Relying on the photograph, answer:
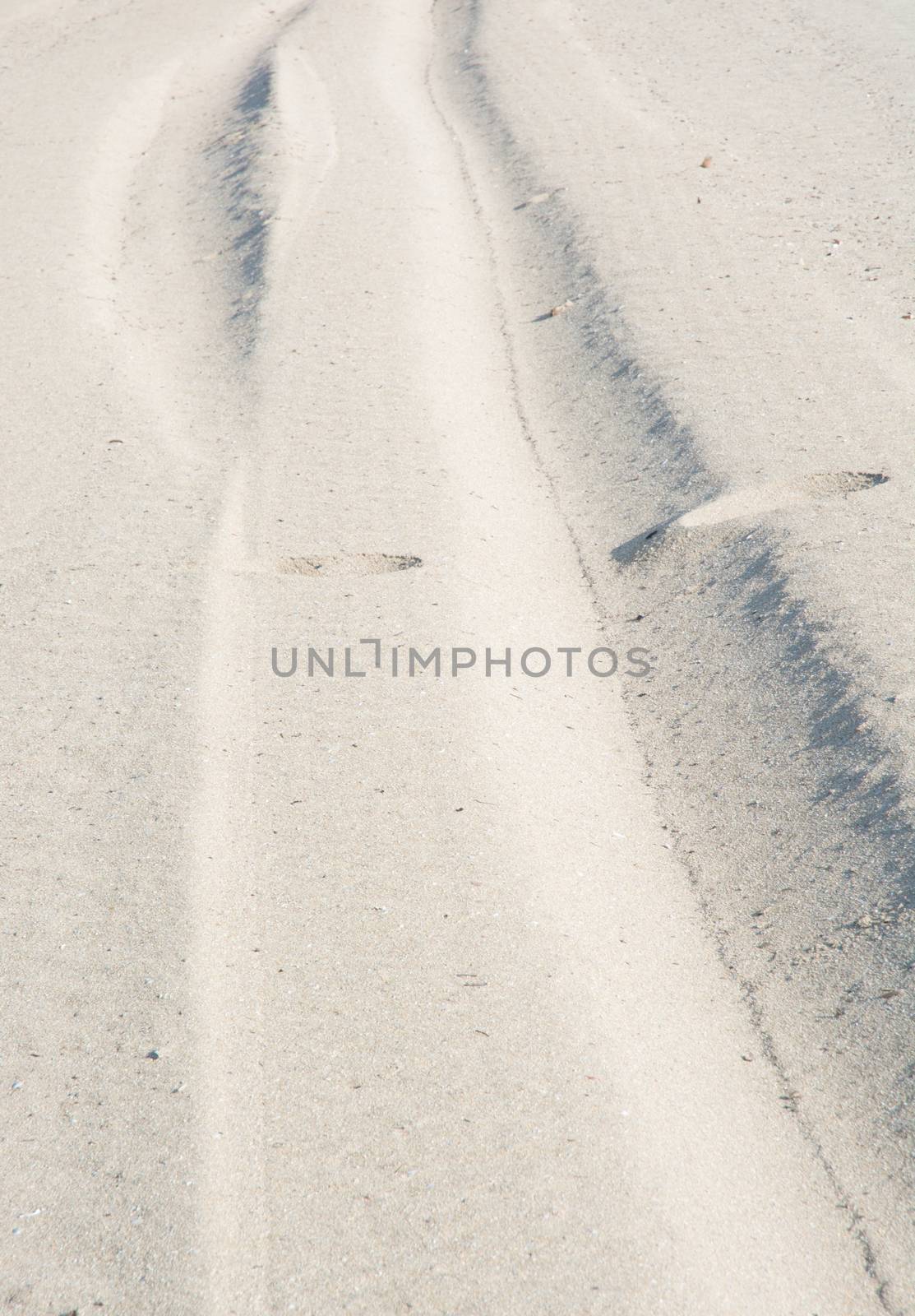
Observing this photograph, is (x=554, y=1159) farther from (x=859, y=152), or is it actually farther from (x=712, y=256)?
(x=859, y=152)

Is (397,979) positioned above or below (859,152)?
above

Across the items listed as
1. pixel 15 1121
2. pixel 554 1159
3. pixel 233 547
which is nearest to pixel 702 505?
pixel 233 547

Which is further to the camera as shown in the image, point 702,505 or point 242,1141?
point 702,505

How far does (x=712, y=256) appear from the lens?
6.57 meters

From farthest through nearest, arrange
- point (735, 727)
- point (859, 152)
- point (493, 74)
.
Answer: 1. point (493, 74)
2. point (859, 152)
3. point (735, 727)

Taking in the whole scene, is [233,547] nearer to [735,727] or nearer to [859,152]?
[735,727]

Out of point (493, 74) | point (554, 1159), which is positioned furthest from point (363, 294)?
point (554, 1159)

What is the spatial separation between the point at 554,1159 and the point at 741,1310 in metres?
0.44

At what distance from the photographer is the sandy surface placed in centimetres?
234

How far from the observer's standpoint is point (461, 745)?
11.7 feet

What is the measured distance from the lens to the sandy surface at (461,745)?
2.34 m

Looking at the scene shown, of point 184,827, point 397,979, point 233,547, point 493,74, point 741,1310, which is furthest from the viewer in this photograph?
point 493,74

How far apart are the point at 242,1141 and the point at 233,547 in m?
2.54

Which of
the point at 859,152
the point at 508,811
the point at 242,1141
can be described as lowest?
the point at 859,152
